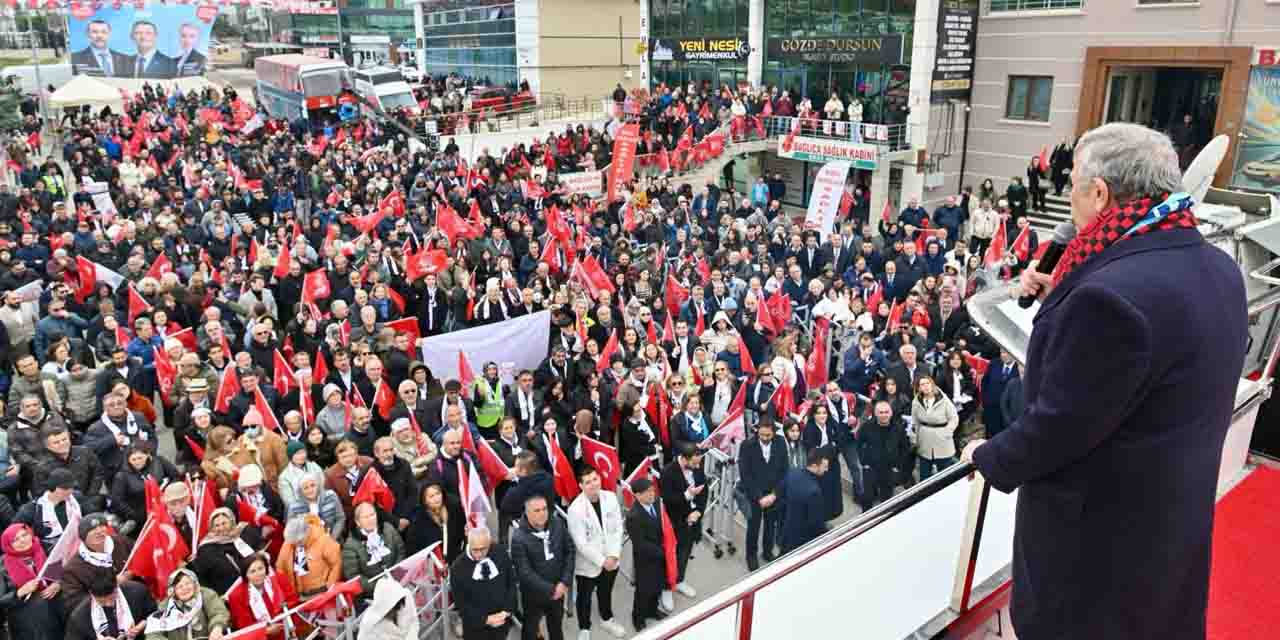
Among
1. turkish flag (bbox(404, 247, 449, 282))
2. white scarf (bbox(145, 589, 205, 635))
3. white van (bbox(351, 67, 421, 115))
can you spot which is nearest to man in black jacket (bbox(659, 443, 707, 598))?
white scarf (bbox(145, 589, 205, 635))

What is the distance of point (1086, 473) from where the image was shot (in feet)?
6.28


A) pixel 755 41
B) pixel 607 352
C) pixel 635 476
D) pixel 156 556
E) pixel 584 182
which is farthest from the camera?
pixel 755 41

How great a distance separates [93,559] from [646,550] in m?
3.98

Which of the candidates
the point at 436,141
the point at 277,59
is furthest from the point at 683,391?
the point at 277,59

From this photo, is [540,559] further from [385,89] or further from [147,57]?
[147,57]

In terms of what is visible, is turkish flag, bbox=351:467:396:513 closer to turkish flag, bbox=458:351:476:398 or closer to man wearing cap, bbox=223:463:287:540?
man wearing cap, bbox=223:463:287:540

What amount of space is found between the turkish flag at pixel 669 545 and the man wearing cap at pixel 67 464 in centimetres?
459

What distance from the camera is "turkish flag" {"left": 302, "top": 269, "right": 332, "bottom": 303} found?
11930mm

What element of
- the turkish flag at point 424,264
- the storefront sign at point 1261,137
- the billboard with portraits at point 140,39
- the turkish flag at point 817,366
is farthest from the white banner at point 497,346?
the billboard with portraits at point 140,39

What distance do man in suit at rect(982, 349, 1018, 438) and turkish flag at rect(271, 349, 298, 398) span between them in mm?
7580

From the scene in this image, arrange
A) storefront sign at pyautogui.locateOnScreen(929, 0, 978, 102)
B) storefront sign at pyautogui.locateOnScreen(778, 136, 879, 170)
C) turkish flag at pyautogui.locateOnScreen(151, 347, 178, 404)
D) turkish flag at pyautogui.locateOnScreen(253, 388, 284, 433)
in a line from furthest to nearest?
storefront sign at pyautogui.locateOnScreen(778, 136, 879, 170)
storefront sign at pyautogui.locateOnScreen(929, 0, 978, 102)
turkish flag at pyautogui.locateOnScreen(151, 347, 178, 404)
turkish flag at pyautogui.locateOnScreen(253, 388, 284, 433)

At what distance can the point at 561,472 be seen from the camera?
8023mm

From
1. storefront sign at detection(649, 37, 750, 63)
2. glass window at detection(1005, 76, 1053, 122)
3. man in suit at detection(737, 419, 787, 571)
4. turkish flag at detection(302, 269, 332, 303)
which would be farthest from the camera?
storefront sign at detection(649, 37, 750, 63)

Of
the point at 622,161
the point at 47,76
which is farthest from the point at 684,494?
the point at 47,76
